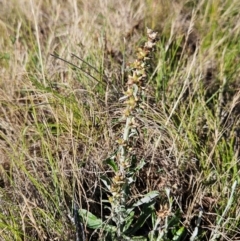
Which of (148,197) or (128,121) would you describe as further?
(148,197)

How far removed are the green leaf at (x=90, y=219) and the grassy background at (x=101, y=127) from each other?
3 centimetres

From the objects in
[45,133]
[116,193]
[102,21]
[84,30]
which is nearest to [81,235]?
[116,193]

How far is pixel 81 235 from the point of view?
1.37m

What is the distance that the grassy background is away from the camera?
1391 millimetres

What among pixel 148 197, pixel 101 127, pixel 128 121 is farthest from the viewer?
pixel 101 127

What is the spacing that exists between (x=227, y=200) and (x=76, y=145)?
50cm

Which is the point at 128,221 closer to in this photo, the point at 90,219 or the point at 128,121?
the point at 90,219

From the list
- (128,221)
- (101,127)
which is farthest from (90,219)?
(101,127)

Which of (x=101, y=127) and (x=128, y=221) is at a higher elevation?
(x=101, y=127)

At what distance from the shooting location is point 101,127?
1.58 metres

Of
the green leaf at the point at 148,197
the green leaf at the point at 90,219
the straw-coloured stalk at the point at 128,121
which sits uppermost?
the straw-coloured stalk at the point at 128,121

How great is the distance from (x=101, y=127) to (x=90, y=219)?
34 centimetres

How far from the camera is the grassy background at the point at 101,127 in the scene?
1391mm

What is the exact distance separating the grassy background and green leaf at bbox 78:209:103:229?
0.11ft
